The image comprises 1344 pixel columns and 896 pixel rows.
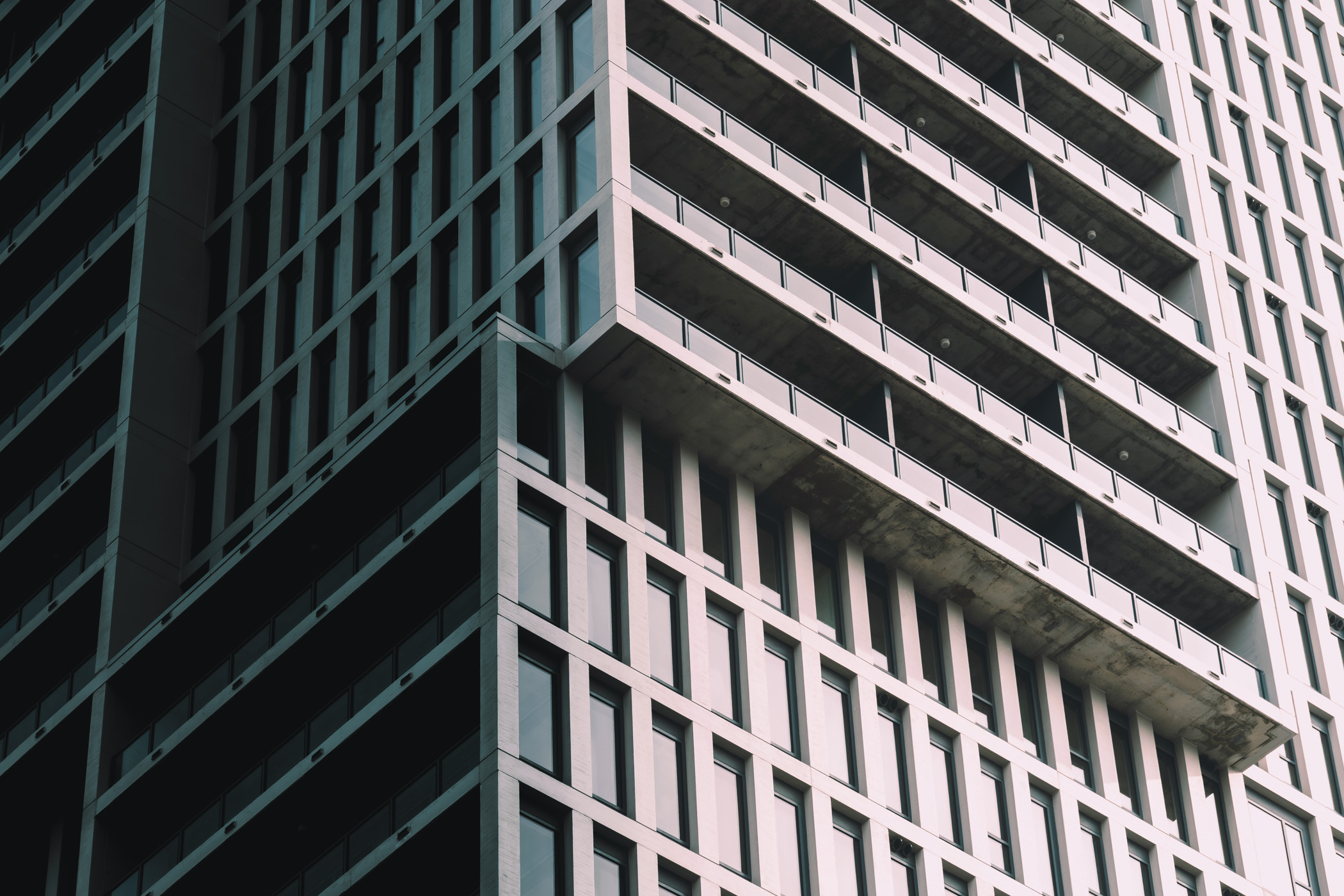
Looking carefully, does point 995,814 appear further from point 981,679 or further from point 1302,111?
point 1302,111

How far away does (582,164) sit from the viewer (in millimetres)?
50688

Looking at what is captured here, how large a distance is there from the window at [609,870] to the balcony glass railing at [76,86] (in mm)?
34942

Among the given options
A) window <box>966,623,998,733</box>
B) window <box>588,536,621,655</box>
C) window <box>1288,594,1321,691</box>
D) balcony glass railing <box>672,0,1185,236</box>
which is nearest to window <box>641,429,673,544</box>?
window <box>588,536,621,655</box>

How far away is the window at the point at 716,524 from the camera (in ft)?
160

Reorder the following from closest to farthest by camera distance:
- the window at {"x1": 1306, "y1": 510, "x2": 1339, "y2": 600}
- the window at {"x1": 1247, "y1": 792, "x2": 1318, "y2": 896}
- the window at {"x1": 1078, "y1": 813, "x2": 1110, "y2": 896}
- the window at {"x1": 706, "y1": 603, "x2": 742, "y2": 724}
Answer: the window at {"x1": 706, "y1": 603, "x2": 742, "y2": 724}
the window at {"x1": 1078, "y1": 813, "x2": 1110, "y2": 896}
the window at {"x1": 1247, "y1": 792, "x2": 1318, "y2": 896}
the window at {"x1": 1306, "y1": 510, "x2": 1339, "y2": 600}

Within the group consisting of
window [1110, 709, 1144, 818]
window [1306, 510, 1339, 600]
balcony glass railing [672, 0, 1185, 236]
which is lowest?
window [1110, 709, 1144, 818]

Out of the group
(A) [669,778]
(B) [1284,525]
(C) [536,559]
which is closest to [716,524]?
(C) [536,559]

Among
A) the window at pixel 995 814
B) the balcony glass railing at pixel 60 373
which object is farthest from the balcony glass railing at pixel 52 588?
the window at pixel 995 814

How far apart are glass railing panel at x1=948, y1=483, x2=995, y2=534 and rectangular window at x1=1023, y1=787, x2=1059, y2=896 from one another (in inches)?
238

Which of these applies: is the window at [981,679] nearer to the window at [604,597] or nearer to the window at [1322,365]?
the window at [604,597]

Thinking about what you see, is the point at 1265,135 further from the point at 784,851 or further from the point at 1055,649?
the point at 784,851

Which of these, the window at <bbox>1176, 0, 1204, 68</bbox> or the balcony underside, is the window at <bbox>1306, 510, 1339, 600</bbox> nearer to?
the balcony underside

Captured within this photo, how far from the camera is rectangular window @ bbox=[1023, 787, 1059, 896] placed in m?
49.5

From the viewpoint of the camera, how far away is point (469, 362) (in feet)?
155
